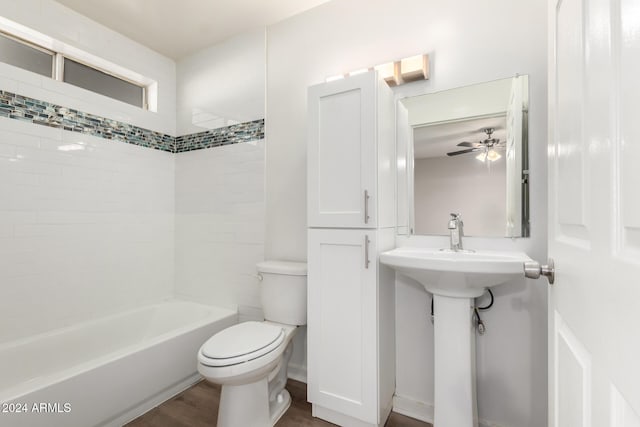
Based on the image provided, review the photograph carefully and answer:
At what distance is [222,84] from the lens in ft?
8.27

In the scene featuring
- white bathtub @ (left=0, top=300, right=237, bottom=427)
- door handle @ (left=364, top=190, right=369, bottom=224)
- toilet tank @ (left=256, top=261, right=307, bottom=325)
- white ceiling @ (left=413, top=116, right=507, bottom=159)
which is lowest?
white bathtub @ (left=0, top=300, right=237, bottom=427)

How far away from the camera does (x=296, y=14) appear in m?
2.18

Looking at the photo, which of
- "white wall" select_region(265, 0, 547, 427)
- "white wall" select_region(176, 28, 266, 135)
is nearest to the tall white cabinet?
"white wall" select_region(265, 0, 547, 427)

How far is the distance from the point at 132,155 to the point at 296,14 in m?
1.65

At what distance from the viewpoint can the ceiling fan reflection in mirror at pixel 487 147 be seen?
1.60 m

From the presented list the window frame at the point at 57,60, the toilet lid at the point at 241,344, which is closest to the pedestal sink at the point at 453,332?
the toilet lid at the point at 241,344

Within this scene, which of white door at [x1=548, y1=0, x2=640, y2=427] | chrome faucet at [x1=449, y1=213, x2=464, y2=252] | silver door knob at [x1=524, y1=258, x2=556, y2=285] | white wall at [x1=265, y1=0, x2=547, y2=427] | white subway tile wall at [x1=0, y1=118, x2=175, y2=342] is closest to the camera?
white door at [x1=548, y1=0, x2=640, y2=427]

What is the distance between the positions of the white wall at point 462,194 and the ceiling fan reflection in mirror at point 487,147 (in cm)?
3

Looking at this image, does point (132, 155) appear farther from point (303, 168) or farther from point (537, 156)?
point (537, 156)

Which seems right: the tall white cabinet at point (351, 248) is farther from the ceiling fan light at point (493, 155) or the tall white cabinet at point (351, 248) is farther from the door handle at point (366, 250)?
the ceiling fan light at point (493, 155)

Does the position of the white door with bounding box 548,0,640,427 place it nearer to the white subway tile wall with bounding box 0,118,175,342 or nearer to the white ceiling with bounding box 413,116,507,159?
the white ceiling with bounding box 413,116,507,159

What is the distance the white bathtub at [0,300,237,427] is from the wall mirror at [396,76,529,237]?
1601 mm

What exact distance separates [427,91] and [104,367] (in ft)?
7.37

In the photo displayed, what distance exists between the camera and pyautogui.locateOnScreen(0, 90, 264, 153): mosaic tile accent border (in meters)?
1.87
